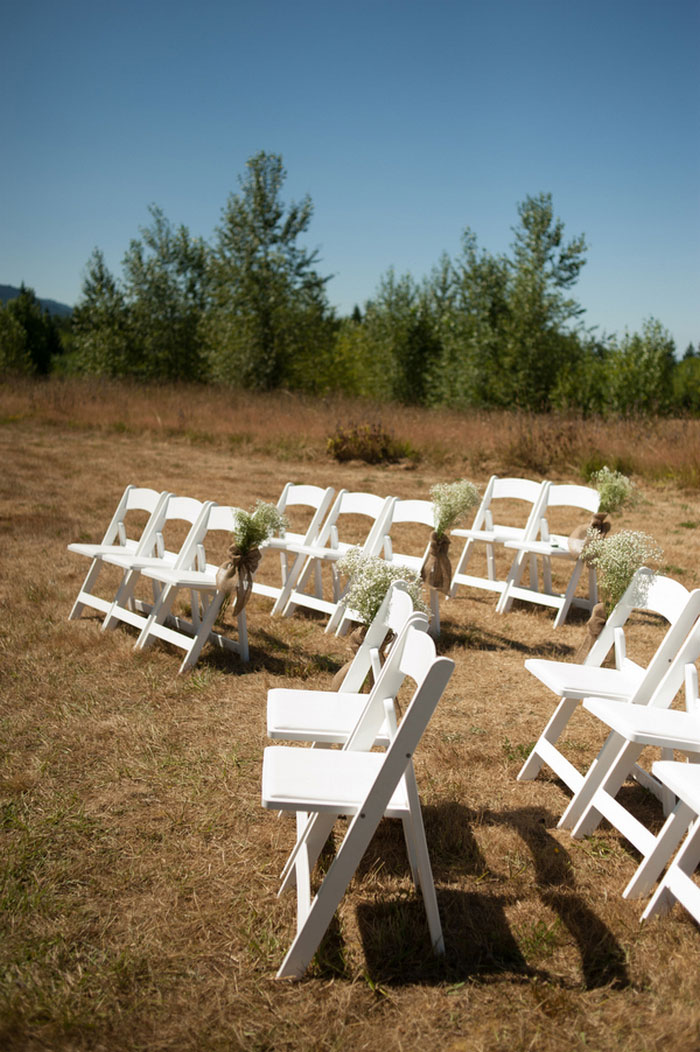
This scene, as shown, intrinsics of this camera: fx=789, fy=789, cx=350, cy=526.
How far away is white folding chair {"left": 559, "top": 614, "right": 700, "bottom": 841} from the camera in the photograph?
2932mm

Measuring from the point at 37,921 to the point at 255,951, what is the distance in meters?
0.77

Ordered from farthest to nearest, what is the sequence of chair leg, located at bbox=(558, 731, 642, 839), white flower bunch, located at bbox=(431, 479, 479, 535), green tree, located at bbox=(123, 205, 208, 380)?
green tree, located at bbox=(123, 205, 208, 380) → white flower bunch, located at bbox=(431, 479, 479, 535) → chair leg, located at bbox=(558, 731, 642, 839)

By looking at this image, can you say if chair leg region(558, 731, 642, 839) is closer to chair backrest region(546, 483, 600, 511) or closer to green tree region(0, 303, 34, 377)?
chair backrest region(546, 483, 600, 511)

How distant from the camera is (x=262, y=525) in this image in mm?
5281

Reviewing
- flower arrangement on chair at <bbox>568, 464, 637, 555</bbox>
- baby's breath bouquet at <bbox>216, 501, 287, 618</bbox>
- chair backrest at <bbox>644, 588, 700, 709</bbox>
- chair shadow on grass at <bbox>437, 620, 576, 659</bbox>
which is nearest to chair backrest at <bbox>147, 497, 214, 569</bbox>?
baby's breath bouquet at <bbox>216, 501, 287, 618</bbox>

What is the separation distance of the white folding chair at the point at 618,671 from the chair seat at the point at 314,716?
2.82 ft

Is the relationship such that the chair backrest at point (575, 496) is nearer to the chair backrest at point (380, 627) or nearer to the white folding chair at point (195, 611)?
the white folding chair at point (195, 611)

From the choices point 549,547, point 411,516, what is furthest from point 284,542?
point 549,547

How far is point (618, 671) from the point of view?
377 cm

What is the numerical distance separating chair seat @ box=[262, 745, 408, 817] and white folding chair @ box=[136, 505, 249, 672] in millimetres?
2462

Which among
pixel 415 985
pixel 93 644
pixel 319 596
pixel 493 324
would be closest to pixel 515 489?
pixel 319 596

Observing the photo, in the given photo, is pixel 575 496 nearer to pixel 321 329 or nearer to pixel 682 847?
pixel 682 847

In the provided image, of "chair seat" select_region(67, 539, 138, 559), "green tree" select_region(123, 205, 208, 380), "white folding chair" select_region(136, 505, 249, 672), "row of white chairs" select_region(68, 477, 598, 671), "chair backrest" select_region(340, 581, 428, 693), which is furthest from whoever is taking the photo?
"green tree" select_region(123, 205, 208, 380)

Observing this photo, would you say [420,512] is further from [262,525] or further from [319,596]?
[262,525]
